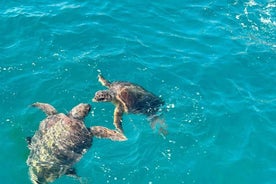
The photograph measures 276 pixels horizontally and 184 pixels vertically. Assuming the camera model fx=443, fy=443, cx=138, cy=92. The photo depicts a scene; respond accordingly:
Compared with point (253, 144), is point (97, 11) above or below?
above

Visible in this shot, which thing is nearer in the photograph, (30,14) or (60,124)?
(60,124)

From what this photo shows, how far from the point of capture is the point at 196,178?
1603cm

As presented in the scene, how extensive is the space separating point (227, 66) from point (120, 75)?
5.23 meters

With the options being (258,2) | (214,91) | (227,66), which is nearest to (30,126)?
(214,91)

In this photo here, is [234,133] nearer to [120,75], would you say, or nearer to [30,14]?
[120,75]

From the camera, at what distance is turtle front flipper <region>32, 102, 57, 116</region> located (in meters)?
16.7

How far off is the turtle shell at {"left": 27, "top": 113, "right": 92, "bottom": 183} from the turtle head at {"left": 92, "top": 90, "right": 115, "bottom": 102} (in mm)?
1949

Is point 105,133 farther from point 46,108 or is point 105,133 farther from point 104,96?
point 46,108

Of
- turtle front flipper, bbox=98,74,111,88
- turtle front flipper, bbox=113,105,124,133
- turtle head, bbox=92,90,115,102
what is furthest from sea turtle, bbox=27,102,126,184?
turtle front flipper, bbox=98,74,111,88

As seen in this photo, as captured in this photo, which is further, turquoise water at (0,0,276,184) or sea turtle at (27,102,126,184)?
turquoise water at (0,0,276,184)

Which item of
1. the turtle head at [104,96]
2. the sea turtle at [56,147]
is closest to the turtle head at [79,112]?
the sea turtle at [56,147]

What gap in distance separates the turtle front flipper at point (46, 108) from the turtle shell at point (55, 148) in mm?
1118

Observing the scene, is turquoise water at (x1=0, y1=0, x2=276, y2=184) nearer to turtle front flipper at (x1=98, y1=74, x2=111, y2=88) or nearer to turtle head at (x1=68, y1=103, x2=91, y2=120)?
turtle front flipper at (x1=98, y1=74, x2=111, y2=88)

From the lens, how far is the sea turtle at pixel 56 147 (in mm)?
14758
